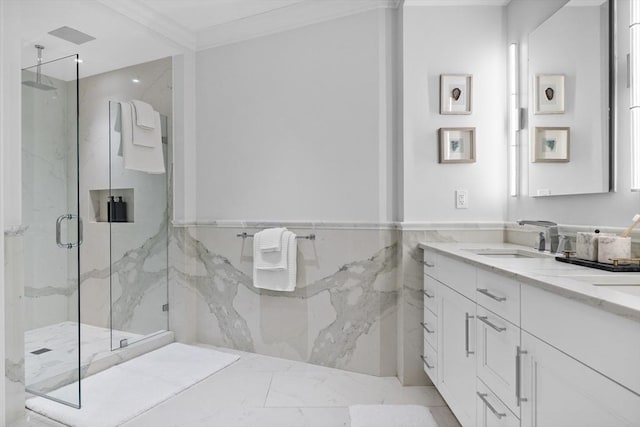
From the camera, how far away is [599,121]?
151cm

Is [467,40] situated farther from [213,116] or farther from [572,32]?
[213,116]

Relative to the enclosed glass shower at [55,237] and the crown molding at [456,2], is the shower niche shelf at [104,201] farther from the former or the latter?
the crown molding at [456,2]

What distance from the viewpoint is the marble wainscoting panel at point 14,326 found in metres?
1.83

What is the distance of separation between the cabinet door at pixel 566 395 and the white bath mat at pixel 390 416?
83 cm

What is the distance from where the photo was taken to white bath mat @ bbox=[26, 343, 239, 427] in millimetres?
1849

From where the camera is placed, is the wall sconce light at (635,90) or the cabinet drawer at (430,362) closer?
the wall sconce light at (635,90)

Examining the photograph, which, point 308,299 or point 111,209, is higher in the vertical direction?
point 111,209

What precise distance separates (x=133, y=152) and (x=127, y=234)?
664 millimetres

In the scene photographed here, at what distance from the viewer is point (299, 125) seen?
2.53 metres

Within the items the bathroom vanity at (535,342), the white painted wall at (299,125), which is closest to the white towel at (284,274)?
the white painted wall at (299,125)

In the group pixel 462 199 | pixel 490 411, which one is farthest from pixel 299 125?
pixel 490 411

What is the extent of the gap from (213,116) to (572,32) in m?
2.32

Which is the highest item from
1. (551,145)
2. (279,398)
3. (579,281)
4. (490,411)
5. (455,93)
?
(455,93)

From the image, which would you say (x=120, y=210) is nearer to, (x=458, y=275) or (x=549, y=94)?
(x=458, y=275)
